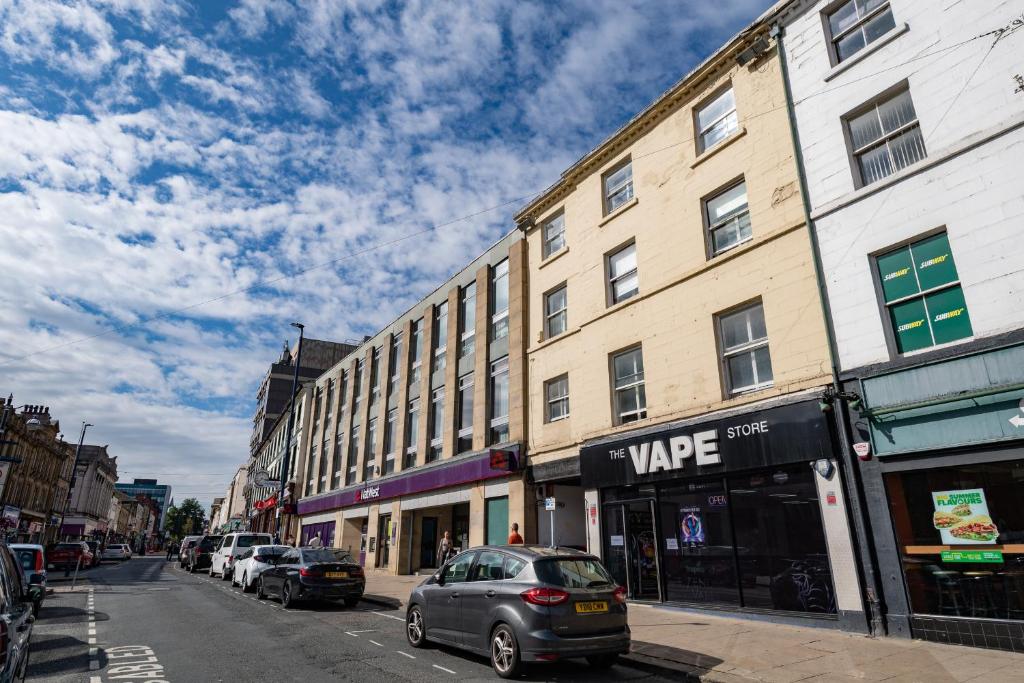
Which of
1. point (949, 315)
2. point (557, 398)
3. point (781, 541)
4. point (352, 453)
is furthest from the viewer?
point (352, 453)

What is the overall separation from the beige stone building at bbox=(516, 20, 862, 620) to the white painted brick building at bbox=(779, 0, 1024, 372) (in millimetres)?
667

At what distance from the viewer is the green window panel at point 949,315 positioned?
362 inches

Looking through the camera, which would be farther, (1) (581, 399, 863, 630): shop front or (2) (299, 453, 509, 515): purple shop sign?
(2) (299, 453, 509, 515): purple shop sign

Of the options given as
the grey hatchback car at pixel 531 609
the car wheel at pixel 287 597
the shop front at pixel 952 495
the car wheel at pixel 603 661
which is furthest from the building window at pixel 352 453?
the shop front at pixel 952 495

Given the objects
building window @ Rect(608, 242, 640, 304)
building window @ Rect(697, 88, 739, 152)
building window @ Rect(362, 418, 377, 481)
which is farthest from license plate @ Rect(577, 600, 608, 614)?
building window @ Rect(362, 418, 377, 481)

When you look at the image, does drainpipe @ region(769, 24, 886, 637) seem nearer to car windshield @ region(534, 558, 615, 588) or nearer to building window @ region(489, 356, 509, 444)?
car windshield @ region(534, 558, 615, 588)

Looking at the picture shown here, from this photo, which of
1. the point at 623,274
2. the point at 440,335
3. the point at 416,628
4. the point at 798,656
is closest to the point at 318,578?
the point at 416,628

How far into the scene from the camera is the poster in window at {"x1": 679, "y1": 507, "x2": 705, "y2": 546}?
1247 cm

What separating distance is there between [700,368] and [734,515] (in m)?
3.26

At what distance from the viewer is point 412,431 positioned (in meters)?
27.1

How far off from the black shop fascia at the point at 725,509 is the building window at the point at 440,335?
40.0 ft

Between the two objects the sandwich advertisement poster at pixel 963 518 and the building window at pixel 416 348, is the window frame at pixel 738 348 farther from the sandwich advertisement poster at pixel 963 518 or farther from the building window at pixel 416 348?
the building window at pixel 416 348

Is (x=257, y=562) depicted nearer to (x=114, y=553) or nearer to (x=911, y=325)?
(x=911, y=325)

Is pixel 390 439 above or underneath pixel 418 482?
above
